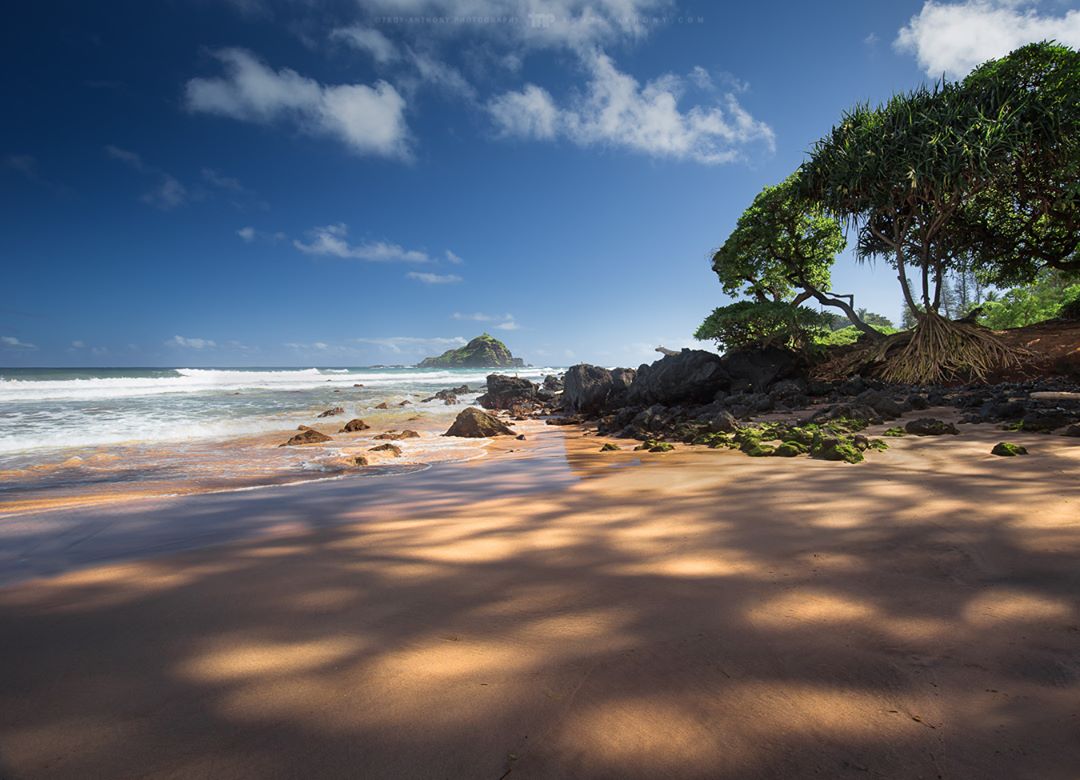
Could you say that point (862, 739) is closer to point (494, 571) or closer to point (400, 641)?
point (400, 641)

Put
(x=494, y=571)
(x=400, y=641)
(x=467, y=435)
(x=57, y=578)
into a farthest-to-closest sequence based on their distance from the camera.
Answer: (x=467, y=435)
(x=57, y=578)
(x=494, y=571)
(x=400, y=641)

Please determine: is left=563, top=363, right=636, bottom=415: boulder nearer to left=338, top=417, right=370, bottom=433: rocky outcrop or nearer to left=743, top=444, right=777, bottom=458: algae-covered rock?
left=338, top=417, right=370, bottom=433: rocky outcrop

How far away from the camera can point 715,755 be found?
3.17 feet

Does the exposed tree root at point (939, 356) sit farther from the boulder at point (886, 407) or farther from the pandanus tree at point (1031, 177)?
the boulder at point (886, 407)

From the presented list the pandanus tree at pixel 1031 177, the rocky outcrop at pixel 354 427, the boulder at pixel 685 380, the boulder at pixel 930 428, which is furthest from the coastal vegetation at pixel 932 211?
the rocky outcrop at pixel 354 427

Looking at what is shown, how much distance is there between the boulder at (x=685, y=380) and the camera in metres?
11.5

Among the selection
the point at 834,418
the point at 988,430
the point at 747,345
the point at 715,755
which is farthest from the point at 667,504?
the point at 747,345

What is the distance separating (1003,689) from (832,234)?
50.5 feet

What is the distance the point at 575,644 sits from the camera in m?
1.42

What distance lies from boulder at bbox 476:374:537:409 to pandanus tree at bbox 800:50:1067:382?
11.9m

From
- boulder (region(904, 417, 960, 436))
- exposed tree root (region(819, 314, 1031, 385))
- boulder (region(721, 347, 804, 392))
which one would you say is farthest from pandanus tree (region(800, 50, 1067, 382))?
boulder (region(904, 417, 960, 436))

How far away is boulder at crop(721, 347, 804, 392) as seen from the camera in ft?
39.4

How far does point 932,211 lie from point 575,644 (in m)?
15.7

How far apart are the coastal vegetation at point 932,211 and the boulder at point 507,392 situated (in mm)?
8619
